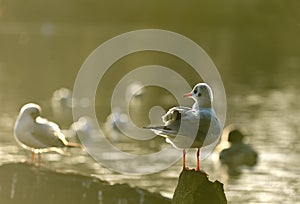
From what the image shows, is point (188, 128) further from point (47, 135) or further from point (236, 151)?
point (236, 151)

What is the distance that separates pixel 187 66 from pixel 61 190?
108 ft

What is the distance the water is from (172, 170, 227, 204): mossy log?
210 inches

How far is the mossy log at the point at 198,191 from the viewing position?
10.9m

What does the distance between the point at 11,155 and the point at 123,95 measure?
1252 cm

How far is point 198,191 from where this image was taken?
11.0 m

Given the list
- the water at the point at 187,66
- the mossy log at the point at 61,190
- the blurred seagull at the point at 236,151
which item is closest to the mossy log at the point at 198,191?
the mossy log at the point at 61,190

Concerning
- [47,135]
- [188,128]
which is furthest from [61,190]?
[188,128]

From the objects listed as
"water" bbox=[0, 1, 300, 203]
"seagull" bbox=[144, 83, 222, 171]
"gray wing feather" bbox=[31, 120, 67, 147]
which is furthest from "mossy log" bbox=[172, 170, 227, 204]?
"water" bbox=[0, 1, 300, 203]

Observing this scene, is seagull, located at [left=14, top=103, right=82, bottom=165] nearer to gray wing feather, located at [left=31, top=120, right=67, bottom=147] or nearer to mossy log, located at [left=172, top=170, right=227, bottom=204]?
gray wing feather, located at [left=31, top=120, right=67, bottom=147]

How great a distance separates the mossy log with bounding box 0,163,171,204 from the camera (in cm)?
1259

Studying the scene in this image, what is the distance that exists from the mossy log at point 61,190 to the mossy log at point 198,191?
163 centimetres

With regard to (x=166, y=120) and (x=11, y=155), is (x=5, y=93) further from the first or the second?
(x=166, y=120)

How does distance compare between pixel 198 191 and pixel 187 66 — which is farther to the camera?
pixel 187 66

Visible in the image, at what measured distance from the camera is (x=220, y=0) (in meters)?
71.8
